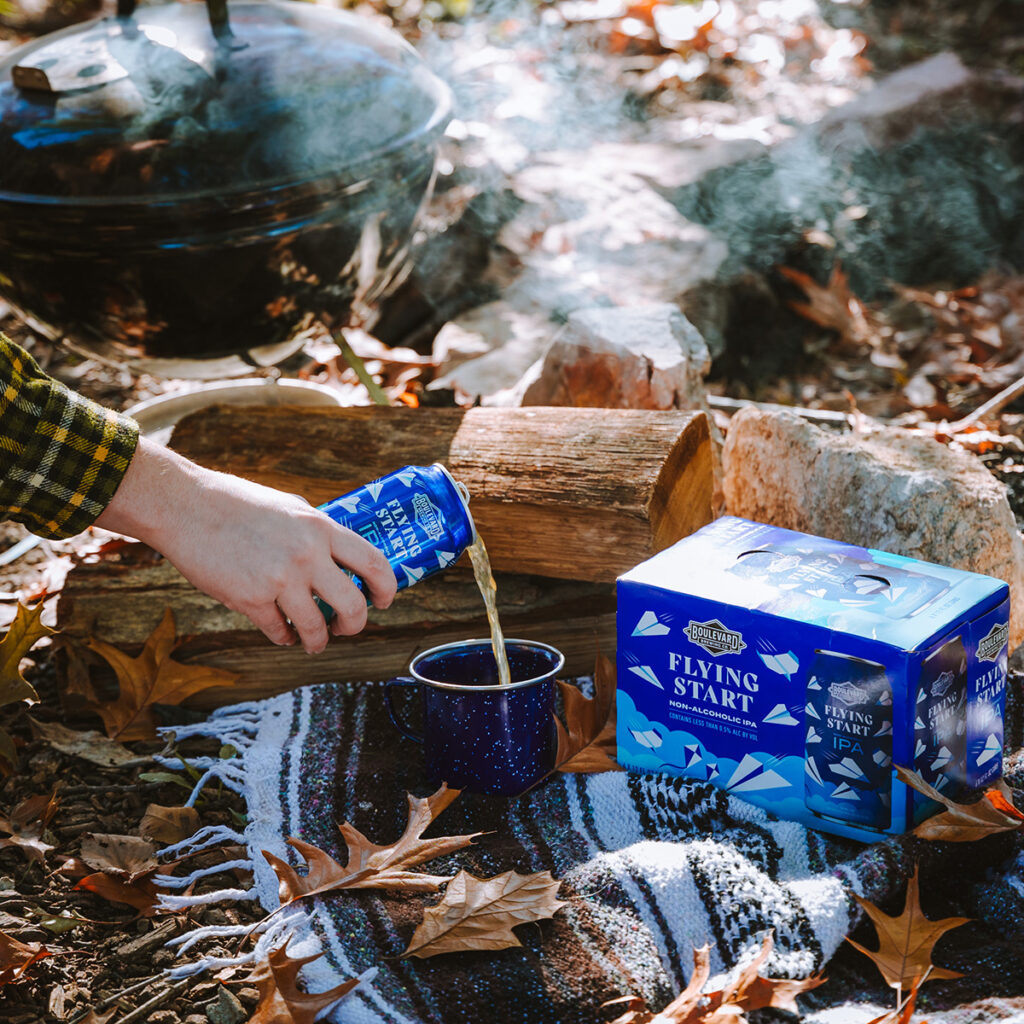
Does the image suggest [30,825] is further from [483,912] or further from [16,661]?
[483,912]

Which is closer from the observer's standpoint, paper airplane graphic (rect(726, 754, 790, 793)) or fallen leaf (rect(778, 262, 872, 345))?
paper airplane graphic (rect(726, 754, 790, 793))

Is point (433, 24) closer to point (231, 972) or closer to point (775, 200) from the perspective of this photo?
point (775, 200)

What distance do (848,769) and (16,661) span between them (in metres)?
1.61

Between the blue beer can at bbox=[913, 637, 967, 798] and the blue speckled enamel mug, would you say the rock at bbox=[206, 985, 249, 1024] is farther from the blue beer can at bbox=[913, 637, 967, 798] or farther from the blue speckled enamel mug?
the blue beer can at bbox=[913, 637, 967, 798]

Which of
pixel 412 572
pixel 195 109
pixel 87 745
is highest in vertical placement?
pixel 195 109

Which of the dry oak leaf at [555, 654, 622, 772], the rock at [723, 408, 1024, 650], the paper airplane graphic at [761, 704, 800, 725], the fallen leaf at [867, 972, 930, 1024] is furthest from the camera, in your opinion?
the rock at [723, 408, 1024, 650]

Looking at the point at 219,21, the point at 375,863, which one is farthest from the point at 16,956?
the point at 219,21

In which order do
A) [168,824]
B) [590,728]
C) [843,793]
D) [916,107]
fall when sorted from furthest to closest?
[916,107]
[590,728]
[168,824]
[843,793]

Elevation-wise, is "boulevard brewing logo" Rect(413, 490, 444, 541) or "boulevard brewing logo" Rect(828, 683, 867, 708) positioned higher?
"boulevard brewing logo" Rect(413, 490, 444, 541)

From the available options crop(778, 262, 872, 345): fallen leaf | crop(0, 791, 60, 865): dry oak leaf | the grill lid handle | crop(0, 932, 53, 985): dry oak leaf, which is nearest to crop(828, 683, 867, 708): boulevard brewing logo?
crop(0, 932, 53, 985): dry oak leaf

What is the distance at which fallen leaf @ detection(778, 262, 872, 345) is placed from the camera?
12.3ft

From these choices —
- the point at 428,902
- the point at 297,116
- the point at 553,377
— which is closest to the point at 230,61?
the point at 297,116

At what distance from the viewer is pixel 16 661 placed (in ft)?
6.96

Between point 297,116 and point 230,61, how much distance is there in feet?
0.73
